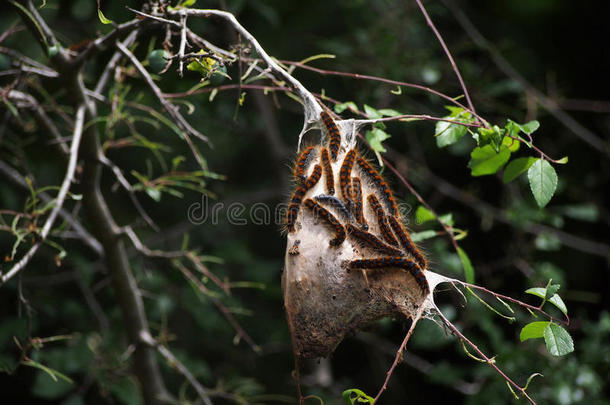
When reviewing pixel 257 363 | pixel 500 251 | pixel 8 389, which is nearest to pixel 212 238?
pixel 257 363

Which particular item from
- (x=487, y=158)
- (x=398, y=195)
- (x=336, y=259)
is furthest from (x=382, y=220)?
(x=398, y=195)

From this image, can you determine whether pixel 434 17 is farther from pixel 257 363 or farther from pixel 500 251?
pixel 257 363

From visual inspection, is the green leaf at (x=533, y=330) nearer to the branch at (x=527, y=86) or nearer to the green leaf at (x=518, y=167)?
the green leaf at (x=518, y=167)

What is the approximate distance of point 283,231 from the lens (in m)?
1.94

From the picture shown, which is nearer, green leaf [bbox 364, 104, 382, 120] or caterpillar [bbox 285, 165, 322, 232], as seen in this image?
caterpillar [bbox 285, 165, 322, 232]

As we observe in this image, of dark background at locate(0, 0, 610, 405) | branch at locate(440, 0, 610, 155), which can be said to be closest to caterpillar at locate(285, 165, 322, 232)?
dark background at locate(0, 0, 610, 405)

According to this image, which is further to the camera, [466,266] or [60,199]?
[466,266]

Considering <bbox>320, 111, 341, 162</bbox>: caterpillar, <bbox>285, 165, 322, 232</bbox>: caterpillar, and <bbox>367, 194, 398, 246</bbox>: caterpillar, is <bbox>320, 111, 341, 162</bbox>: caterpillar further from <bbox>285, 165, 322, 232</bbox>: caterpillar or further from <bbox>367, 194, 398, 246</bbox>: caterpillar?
<bbox>367, 194, 398, 246</bbox>: caterpillar

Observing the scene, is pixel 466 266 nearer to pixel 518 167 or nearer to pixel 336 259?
pixel 518 167

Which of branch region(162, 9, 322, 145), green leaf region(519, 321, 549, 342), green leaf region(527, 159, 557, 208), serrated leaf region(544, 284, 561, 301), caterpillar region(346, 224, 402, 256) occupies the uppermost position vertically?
branch region(162, 9, 322, 145)

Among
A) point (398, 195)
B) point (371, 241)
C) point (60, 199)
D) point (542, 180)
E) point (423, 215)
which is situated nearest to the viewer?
point (542, 180)

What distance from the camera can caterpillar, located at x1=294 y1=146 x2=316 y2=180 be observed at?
1.91 meters

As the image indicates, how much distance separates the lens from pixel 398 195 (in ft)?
11.4

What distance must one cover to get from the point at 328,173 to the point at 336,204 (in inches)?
4.6
